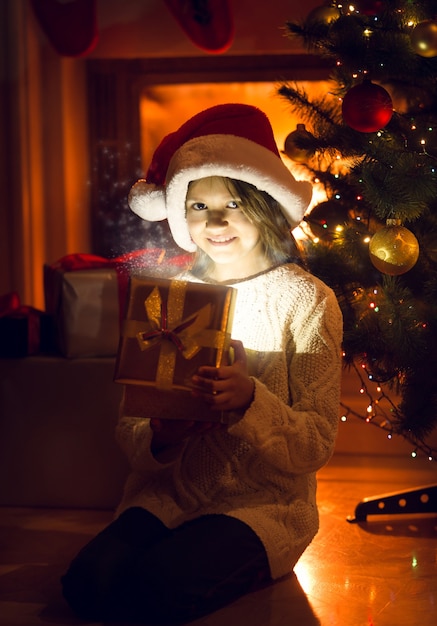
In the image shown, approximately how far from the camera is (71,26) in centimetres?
317

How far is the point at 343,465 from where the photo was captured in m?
2.79

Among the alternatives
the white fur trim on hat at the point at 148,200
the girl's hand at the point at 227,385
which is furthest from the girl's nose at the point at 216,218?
the girl's hand at the point at 227,385

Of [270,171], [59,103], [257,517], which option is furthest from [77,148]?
[257,517]

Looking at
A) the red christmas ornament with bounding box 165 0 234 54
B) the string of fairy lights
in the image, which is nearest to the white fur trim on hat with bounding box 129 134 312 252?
the string of fairy lights

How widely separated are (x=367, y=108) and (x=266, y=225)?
0.36 meters

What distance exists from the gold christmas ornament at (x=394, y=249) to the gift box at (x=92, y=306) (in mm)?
630

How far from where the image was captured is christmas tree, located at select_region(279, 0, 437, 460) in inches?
76.7

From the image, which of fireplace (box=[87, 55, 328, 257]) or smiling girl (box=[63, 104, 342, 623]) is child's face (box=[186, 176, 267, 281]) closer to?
smiling girl (box=[63, 104, 342, 623])

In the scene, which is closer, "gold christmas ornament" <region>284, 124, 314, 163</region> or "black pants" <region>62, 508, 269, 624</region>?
"black pants" <region>62, 508, 269, 624</region>

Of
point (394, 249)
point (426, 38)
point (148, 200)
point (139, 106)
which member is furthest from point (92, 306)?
point (139, 106)

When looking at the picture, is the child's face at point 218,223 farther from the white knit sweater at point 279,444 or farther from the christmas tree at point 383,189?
the christmas tree at point 383,189

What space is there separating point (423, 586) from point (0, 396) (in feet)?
3.82

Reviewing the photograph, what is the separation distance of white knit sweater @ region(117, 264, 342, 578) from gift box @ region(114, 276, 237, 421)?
174mm

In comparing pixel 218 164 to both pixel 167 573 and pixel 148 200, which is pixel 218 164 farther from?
pixel 167 573
